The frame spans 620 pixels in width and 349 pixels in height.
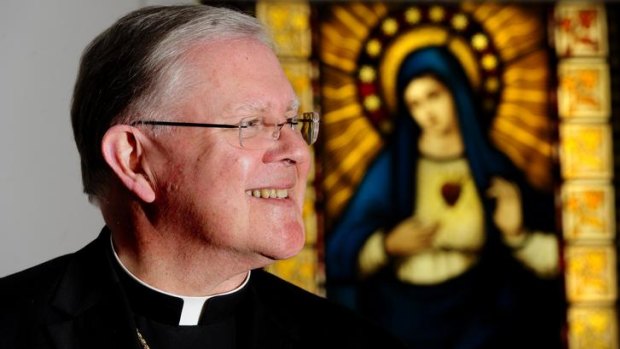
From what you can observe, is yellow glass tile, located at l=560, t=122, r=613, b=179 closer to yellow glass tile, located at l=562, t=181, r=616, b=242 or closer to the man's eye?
yellow glass tile, located at l=562, t=181, r=616, b=242

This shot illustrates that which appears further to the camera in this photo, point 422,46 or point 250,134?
point 422,46

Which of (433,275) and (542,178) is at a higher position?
(542,178)

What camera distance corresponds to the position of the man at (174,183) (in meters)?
2.18

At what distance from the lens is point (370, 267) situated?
4.97 metres

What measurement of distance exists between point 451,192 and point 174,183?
114 inches

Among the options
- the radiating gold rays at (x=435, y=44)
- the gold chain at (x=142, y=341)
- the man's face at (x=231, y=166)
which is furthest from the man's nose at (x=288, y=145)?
the radiating gold rays at (x=435, y=44)

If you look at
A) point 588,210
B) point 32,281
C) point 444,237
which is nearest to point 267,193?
point 32,281

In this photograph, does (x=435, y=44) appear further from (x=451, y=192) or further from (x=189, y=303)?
(x=189, y=303)

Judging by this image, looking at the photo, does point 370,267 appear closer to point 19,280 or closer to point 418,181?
point 418,181

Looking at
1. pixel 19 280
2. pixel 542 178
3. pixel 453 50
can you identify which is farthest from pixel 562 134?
pixel 19 280

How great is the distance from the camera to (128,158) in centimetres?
226

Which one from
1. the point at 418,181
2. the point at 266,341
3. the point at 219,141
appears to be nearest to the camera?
the point at 219,141

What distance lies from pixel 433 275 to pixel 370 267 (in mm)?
295

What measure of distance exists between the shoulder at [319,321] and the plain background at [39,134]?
3.58ft
